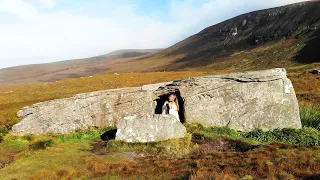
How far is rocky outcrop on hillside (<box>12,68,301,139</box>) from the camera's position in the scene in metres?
28.4

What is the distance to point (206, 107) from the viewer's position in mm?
29109

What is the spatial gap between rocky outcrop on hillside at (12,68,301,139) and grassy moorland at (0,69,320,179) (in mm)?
1433

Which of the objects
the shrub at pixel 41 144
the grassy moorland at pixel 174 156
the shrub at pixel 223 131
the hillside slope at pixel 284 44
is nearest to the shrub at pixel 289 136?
the grassy moorland at pixel 174 156

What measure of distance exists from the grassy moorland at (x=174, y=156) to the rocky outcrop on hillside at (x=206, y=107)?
56.4 inches

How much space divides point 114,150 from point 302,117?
20450mm

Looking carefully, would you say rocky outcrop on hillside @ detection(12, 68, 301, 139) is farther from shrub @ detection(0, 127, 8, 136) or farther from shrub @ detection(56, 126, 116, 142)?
shrub @ detection(0, 127, 8, 136)

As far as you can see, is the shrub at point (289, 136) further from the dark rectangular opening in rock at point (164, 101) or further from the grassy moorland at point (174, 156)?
the dark rectangular opening in rock at point (164, 101)

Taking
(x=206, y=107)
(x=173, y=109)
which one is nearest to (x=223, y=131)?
(x=206, y=107)

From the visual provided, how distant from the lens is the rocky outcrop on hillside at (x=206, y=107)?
2842 centimetres

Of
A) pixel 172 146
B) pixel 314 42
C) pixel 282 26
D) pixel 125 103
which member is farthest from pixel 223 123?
pixel 282 26

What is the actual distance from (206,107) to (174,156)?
29.4ft

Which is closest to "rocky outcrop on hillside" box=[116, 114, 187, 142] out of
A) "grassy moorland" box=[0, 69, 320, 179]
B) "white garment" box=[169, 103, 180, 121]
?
"grassy moorland" box=[0, 69, 320, 179]

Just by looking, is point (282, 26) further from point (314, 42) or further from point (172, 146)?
point (172, 146)

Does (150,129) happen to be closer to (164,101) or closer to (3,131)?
(164,101)
